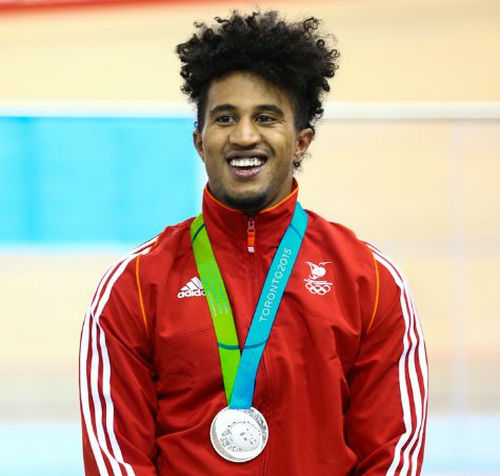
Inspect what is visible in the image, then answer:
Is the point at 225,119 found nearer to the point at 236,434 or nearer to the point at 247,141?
the point at 247,141

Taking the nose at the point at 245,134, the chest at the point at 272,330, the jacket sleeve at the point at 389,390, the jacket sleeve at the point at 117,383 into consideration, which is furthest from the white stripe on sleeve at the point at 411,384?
the jacket sleeve at the point at 117,383

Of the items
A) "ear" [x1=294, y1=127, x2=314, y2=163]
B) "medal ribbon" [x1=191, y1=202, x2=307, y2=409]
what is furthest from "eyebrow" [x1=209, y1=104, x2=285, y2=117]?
"medal ribbon" [x1=191, y1=202, x2=307, y2=409]

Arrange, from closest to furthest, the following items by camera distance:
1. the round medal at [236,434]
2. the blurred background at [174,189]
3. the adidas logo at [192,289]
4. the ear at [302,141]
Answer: the round medal at [236,434] → the adidas logo at [192,289] → the ear at [302,141] → the blurred background at [174,189]

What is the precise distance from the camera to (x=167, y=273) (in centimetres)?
177

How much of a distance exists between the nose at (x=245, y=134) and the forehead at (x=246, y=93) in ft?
0.12

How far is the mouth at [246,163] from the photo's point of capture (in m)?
1.73

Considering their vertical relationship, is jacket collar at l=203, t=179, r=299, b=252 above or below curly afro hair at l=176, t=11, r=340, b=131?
below

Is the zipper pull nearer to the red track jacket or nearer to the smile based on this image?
the red track jacket

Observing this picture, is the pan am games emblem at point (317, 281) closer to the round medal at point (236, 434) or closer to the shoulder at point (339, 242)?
the shoulder at point (339, 242)

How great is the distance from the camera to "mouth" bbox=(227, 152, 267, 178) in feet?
5.67

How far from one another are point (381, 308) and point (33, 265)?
1.68 meters

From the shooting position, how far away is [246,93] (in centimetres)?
177

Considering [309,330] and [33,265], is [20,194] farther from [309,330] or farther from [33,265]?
[309,330]

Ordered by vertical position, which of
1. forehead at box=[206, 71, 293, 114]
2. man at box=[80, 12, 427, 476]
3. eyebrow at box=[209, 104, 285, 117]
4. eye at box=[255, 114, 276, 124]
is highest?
forehead at box=[206, 71, 293, 114]
